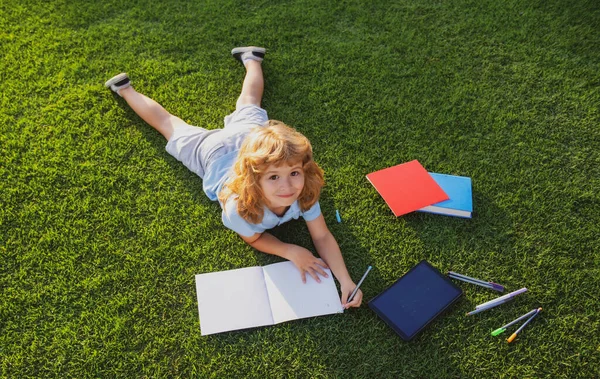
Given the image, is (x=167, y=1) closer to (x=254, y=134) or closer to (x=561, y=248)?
(x=254, y=134)

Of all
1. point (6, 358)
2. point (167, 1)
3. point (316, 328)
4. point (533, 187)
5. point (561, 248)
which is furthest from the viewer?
point (167, 1)

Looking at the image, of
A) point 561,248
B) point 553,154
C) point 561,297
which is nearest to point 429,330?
point 561,297

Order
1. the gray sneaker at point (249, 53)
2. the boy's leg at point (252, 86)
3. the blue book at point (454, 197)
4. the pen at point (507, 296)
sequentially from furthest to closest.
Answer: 1. the gray sneaker at point (249, 53)
2. the boy's leg at point (252, 86)
3. the blue book at point (454, 197)
4. the pen at point (507, 296)

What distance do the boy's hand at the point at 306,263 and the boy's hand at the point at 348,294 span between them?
130 millimetres

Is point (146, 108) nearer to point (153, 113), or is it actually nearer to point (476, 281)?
point (153, 113)

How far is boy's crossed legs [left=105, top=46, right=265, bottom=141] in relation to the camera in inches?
127

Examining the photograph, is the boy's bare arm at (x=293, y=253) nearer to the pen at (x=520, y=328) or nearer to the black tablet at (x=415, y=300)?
the black tablet at (x=415, y=300)

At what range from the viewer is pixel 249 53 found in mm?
3582

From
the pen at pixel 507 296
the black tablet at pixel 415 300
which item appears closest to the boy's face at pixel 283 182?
the black tablet at pixel 415 300

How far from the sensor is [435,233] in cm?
280

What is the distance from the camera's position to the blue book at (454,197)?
286cm

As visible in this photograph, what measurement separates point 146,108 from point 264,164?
1.45 metres

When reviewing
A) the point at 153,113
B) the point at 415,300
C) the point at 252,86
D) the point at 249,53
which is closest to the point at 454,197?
the point at 415,300

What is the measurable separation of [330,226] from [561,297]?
1352 mm
